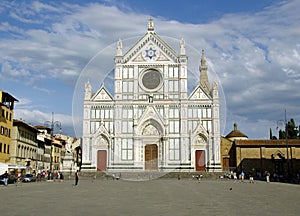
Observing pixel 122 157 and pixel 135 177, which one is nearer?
pixel 135 177

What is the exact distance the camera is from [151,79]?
54.1 meters

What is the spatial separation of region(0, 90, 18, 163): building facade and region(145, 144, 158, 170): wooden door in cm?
1944

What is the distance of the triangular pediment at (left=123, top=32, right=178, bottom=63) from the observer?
178 feet

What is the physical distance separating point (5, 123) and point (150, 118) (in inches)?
789

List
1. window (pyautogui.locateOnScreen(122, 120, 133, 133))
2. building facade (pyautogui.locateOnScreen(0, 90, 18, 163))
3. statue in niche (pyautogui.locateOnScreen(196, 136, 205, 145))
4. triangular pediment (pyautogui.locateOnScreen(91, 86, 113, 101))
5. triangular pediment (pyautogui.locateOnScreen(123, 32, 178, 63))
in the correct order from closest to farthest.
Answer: building facade (pyautogui.locateOnScreen(0, 90, 18, 163)) → statue in niche (pyautogui.locateOnScreen(196, 136, 205, 145)) → window (pyautogui.locateOnScreen(122, 120, 133, 133)) → triangular pediment (pyautogui.locateOnScreen(91, 86, 113, 101)) → triangular pediment (pyautogui.locateOnScreen(123, 32, 178, 63))

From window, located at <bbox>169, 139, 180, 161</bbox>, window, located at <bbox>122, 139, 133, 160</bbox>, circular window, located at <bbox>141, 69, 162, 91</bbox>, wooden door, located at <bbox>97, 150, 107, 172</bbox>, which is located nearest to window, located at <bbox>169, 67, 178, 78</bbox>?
circular window, located at <bbox>141, 69, 162, 91</bbox>

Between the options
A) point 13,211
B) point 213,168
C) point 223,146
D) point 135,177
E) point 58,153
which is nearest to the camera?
point 13,211

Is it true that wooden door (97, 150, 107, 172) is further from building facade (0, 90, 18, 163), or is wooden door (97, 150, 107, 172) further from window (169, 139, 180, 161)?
building facade (0, 90, 18, 163)

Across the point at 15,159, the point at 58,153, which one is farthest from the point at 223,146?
the point at 58,153

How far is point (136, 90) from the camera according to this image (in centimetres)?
5359

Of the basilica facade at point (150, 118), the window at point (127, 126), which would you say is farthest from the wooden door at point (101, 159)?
the window at point (127, 126)

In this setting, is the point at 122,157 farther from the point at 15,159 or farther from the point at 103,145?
the point at 15,159

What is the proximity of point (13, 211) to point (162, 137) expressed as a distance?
39672mm

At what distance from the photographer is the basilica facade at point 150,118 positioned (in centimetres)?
5206
